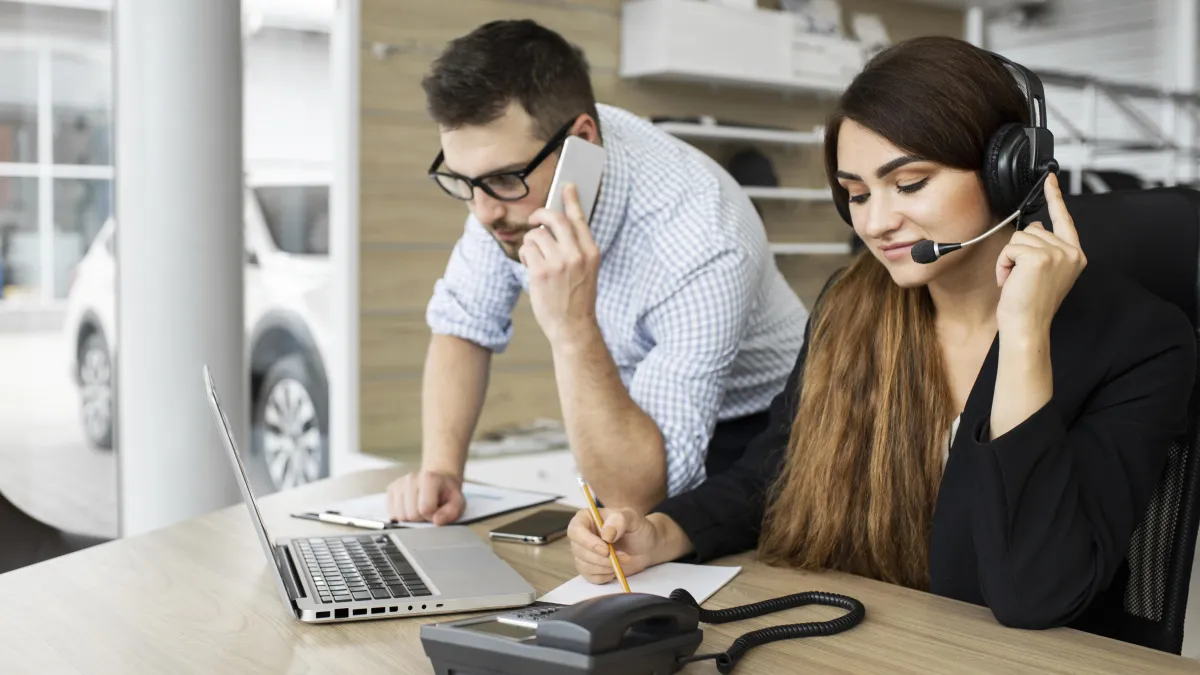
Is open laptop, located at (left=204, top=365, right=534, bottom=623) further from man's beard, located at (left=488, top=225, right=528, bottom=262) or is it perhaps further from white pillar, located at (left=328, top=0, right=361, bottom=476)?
white pillar, located at (left=328, top=0, right=361, bottom=476)

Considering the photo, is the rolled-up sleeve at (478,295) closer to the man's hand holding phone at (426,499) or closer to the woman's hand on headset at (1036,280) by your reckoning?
the man's hand holding phone at (426,499)

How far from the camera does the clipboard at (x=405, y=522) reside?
1.57 metres

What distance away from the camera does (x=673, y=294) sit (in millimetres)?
1727

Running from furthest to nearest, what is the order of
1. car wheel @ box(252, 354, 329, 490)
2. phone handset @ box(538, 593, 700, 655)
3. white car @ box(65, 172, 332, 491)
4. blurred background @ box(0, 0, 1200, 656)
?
car wheel @ box(252, 354, 329, 490) → white car @ box(65, 172, 332, 491) → blurred background @ box(0, 0, 1200, 656) → phone handset @ box(538, 593, 700, 655)

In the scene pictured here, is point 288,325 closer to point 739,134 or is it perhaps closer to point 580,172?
point 739,134

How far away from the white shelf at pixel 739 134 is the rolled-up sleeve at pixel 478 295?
194 cm

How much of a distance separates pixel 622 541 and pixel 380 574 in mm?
267

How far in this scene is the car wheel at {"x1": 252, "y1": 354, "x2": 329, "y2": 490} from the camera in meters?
3.81

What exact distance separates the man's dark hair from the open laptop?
61 cm

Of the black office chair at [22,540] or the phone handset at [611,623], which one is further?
the black office chair at [22,540]

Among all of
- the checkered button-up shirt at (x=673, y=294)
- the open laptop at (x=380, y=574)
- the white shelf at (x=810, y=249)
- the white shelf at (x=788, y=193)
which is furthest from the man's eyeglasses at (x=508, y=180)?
the white shelf at (x=810, y=249)

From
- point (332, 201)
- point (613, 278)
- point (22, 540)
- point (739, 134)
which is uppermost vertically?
point (739, 134)

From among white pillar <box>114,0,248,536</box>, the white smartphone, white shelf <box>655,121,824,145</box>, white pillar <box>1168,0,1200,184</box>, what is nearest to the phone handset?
the white smartphone

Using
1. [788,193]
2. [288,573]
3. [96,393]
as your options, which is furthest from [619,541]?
[788,193]
